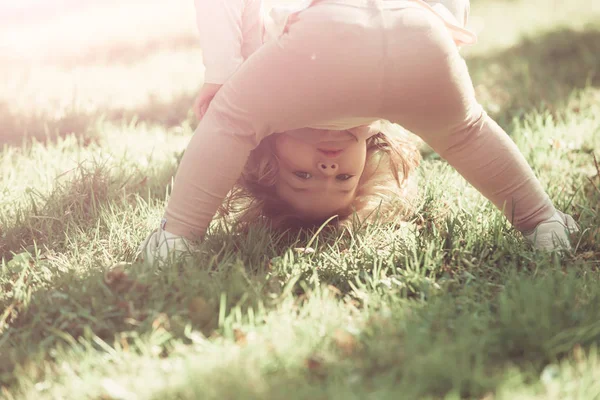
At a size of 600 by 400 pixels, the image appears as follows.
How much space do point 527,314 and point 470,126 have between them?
73cm

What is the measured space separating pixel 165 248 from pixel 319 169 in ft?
2.04

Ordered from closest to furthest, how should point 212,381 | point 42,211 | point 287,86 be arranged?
1. point 212,381
2. point 287,86
3. point 42,211

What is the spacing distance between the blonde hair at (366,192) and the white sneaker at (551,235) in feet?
1.72

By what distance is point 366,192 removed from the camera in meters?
2.73

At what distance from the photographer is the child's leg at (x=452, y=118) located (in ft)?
6.27

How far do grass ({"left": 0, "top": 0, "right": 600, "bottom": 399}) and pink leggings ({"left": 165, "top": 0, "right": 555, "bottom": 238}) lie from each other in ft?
0.87

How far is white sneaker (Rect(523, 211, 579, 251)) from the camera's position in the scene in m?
2.34

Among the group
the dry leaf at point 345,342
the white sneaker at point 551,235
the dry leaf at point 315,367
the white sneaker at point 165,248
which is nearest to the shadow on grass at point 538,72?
the white sneaker at point 551,235

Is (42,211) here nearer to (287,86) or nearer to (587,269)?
(287,86)

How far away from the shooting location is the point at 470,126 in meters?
2.21

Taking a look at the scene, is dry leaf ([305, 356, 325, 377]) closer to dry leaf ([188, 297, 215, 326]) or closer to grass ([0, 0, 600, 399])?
grass ([0, 0, 600, 399])

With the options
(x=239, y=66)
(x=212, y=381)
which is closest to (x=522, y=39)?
(x=239, y=66)

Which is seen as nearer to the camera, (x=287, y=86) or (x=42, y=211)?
(x=287, y=86)

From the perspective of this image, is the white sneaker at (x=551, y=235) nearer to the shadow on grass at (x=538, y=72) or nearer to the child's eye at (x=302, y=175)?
the child's eye at (x=302, y=175)
